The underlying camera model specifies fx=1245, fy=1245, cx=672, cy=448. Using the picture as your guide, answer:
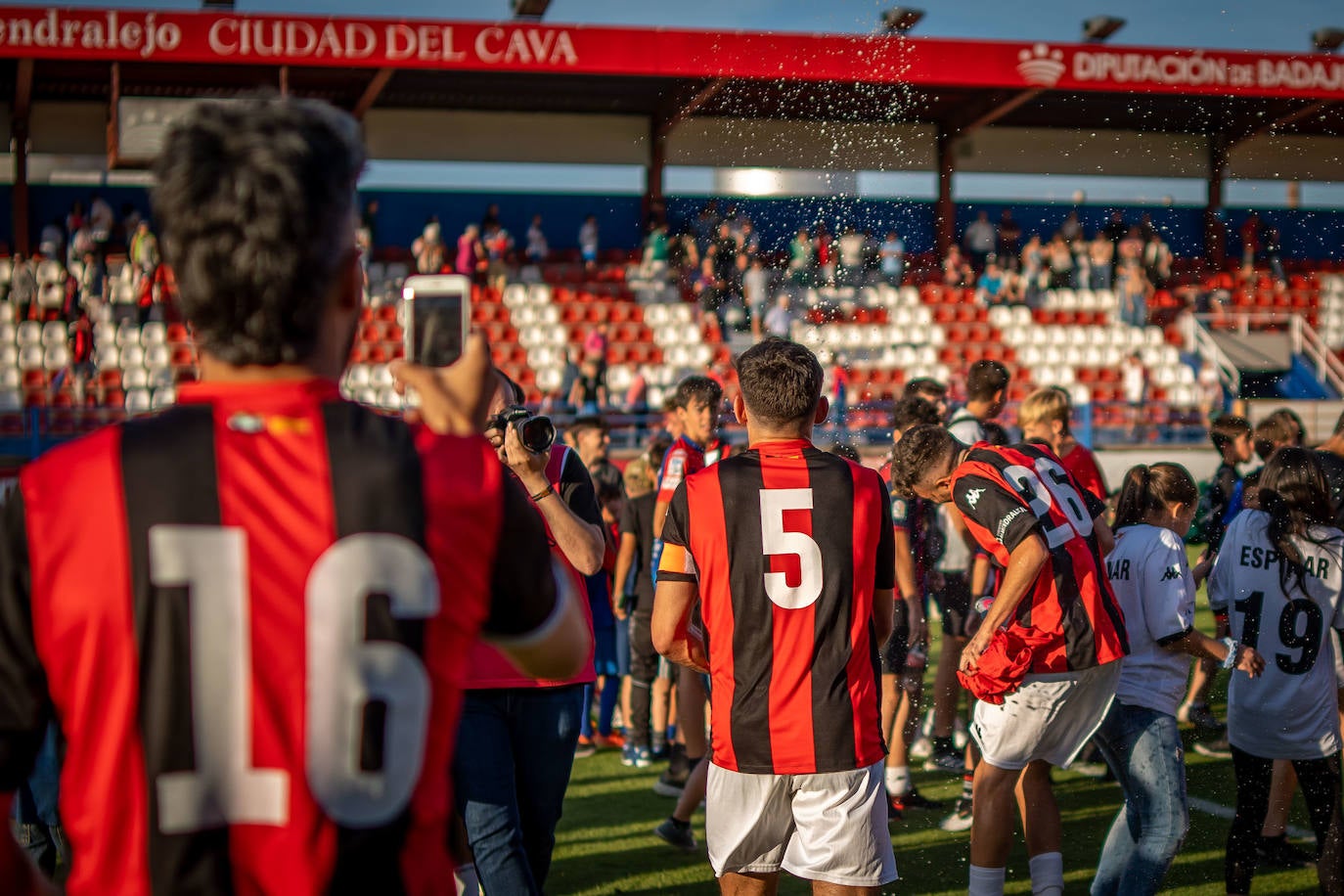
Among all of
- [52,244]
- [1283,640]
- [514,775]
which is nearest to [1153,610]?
[1283,640]

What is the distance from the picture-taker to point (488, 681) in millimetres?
3848

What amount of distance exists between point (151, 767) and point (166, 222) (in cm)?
69

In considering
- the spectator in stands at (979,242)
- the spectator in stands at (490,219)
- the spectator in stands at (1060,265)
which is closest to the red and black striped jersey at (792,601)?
the spectator in stands at (490,219)

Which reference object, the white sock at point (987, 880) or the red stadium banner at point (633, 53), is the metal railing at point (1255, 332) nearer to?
the red stadium banner at point (633, 53)

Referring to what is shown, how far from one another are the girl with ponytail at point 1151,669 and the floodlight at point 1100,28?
23040mm

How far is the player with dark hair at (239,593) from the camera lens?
61.6 inches

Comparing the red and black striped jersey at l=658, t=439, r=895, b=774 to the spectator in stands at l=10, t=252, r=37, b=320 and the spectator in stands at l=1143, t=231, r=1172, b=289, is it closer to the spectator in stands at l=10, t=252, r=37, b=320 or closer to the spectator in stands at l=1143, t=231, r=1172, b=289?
the spectator in stands at l=10, t=252, r=37, b=320

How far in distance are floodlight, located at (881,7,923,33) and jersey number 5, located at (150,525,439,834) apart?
21753 millimetres

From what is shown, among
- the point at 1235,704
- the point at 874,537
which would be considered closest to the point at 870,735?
the point at 874,537

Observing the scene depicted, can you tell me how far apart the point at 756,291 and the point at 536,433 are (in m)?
20.1

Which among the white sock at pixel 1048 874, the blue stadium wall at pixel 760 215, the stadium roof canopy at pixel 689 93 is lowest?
the white sock at pixel 1048 874

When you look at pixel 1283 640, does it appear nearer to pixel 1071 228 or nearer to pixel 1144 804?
pixel 1144 804

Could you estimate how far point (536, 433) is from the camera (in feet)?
11.8

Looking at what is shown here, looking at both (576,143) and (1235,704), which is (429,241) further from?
(1235,704)
